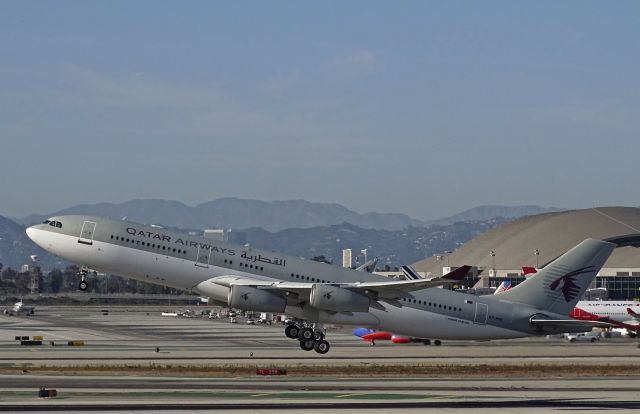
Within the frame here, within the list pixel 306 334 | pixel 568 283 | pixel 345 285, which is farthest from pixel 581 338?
pixel 345 285

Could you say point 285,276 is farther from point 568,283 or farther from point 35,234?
point 568,283

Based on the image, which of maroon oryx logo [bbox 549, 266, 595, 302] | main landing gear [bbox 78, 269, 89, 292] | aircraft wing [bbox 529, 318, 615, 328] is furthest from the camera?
maroon oryx logo [bbox 549, 266, 595, 302]

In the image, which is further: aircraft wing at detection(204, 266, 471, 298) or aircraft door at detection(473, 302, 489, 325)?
aircraft door at detection(473, 302, 489, 325)

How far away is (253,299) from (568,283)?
951 inches

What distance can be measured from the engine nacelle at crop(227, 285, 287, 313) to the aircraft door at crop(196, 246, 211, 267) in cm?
238

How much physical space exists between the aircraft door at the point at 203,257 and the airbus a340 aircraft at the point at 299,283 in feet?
0.20

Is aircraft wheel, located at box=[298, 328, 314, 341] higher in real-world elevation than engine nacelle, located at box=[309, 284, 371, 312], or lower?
lower

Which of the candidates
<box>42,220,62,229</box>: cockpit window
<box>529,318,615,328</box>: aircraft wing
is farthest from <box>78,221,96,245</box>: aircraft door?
<box>529,318,615,328</box>: aircraft wing

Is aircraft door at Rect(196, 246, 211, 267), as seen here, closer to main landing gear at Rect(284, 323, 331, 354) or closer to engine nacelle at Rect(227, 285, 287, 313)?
engine nacelle at Rect(227, 285, 287, 313)

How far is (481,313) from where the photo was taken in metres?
77.4

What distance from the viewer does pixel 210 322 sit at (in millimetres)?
161250

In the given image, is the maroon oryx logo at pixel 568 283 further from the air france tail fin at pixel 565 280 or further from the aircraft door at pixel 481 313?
the aircraft door at pixel 481 313

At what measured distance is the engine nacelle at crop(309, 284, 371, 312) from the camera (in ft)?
223

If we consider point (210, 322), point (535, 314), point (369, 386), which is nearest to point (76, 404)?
point (369, 386)
